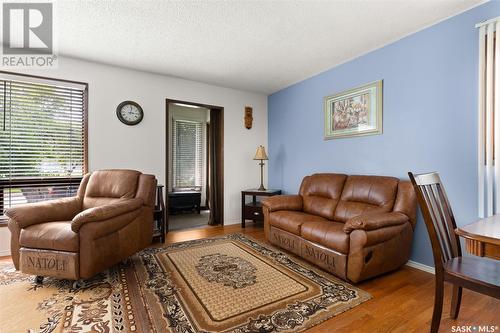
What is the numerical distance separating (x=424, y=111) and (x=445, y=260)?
165cm

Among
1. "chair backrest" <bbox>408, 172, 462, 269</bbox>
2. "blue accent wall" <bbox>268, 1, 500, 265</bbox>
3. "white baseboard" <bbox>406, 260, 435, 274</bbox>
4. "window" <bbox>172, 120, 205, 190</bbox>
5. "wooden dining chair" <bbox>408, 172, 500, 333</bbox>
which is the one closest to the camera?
→ "wooden dining chair" <bbox>408, 172, 500, 333</bbox>

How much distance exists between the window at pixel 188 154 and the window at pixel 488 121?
4939mm

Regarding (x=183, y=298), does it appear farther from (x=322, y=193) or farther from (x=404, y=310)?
(x=322, y=193)

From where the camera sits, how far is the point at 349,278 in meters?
2.05

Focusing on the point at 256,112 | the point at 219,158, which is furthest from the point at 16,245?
the point at 256,112

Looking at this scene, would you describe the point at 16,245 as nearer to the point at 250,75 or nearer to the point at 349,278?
the point at 349,278

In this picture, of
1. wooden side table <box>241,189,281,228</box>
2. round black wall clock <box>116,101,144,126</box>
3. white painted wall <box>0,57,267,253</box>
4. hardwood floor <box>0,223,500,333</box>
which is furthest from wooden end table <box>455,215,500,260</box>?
round black wall clock <box>116,101,144,126</box>

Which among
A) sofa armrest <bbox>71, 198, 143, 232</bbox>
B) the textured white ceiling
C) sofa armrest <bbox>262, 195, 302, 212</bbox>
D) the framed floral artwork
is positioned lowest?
sofa armrest <bbox>262, 195, 302, 212</bbox>

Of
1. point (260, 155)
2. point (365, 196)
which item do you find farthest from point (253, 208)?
point (365, 196)

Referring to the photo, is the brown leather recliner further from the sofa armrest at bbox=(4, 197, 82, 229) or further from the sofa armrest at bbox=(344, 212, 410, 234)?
the sofa armrest at bbox=(344, 212, 410, 234)

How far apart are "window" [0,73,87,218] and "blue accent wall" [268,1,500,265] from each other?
Result: 3.43 m

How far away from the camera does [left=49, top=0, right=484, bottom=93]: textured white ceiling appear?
2.09m

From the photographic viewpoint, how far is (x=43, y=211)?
88.5 inches

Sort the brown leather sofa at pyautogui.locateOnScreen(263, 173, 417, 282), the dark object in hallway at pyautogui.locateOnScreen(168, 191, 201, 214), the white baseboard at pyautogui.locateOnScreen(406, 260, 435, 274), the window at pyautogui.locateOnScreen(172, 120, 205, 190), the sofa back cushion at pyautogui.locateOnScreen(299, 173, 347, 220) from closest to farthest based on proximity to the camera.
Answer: the brown leather sofa at pyautogui.locateOnScreen(263, 173, 417, 282) < the white baseboard at pyautogui.locateOnScreen(406, 260, 435, 274) < the sofa back cushion at pyautogui.locateOnScreen(299, 173, 347, 220) < the dark object in hallway at pyautogui.locateOnScreen(168, 191, 201, 214) < the window at pyautogui.locateOnScreen(172, 120, 205, 190)
